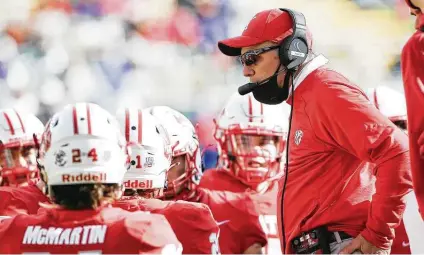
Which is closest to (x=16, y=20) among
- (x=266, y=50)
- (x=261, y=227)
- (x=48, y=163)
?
(x=261, y=227)

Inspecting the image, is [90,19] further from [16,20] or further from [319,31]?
[319,31]

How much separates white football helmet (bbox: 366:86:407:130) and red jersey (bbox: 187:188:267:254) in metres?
1.09

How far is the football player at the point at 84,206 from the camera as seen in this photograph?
3.40 m

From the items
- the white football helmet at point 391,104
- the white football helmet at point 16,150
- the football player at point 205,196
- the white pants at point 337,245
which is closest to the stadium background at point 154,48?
the white football helmet at point 16,150

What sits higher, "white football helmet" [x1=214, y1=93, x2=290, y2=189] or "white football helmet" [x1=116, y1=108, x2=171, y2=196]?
"white football helmet" [x1=116, y1=108, x2=171, y2=196]

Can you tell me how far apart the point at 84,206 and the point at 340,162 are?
1180mm

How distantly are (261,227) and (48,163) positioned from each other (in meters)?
2.49

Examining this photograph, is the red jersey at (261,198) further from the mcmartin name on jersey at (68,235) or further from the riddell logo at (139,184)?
the mcmartin name on jersey at (68,235)

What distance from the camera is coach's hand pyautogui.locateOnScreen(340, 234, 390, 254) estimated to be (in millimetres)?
4020

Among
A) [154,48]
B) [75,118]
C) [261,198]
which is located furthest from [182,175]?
[154,48]

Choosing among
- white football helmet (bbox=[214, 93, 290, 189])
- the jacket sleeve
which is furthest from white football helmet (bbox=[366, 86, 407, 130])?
the jacket sleeve

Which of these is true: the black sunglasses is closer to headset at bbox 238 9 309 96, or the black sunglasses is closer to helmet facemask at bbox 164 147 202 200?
headset at bbox 238 9 309 96

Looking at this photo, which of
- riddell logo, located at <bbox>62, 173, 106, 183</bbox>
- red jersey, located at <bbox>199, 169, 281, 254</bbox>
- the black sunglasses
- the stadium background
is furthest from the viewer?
the stadium background

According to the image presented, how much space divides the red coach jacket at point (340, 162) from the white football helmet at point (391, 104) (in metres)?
2.09
